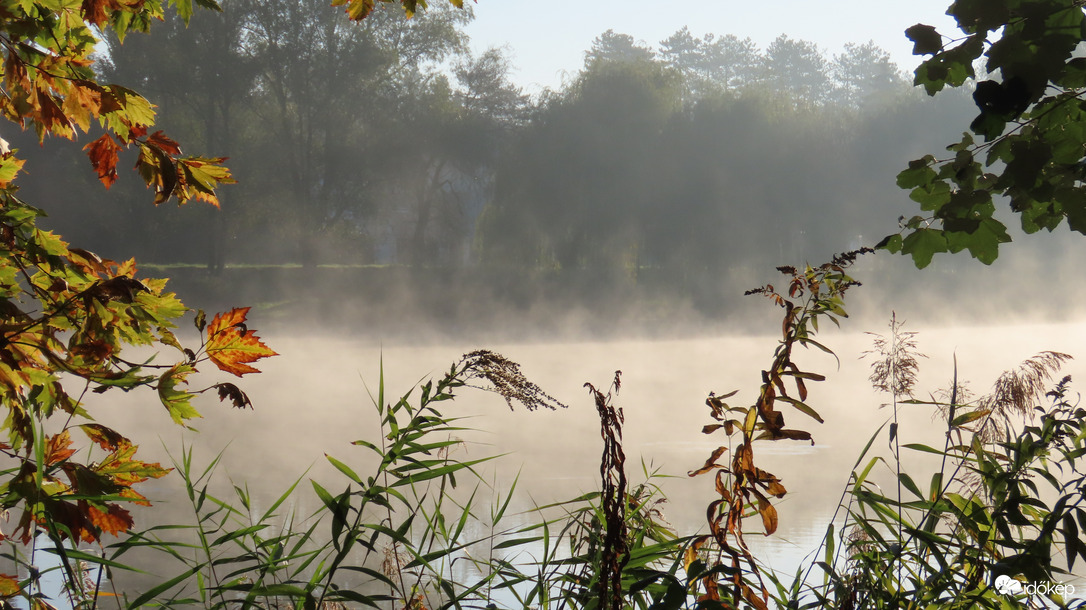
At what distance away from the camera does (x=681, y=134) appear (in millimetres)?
18125

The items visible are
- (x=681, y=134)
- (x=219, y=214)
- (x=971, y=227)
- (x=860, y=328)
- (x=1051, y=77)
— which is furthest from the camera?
(x=681, y=134)

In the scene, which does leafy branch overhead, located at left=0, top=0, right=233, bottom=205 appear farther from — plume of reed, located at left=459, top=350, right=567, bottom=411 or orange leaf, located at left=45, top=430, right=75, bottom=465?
plume of reed, located at left=459, top=350, right=567, bottom=411

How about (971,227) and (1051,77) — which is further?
(971,227)

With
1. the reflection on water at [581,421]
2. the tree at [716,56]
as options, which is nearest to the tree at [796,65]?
the tree at [716,56]

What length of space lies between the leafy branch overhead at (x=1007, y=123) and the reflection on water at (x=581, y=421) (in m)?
1.14

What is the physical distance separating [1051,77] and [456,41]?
18.4 meters

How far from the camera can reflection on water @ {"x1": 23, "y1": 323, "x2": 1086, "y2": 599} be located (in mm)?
4289

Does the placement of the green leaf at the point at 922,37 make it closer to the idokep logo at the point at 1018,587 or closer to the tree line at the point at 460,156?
the idokep logo at the point at 1018,587

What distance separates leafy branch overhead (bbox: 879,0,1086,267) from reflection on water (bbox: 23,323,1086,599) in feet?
3.75

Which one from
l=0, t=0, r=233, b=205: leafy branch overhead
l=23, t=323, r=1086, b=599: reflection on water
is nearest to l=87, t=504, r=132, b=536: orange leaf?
l=0, t=0, r=233, b=205: leafy branch overhead

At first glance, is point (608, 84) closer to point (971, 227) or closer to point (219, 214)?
point (219, 214)

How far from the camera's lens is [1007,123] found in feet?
4.05

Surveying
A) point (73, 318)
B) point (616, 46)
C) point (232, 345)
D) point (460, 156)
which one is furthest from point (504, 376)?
point (616, 46)

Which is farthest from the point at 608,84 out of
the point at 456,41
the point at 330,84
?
the point at 330,84
